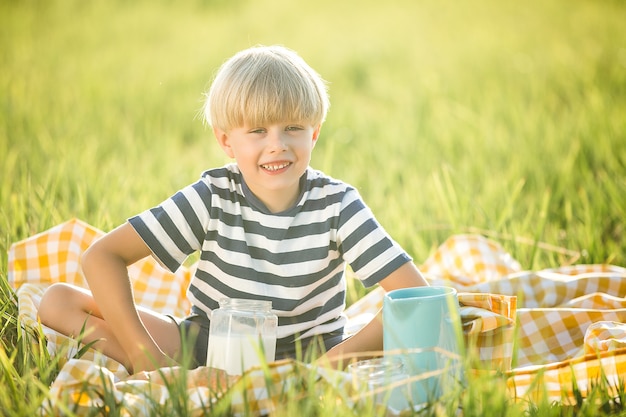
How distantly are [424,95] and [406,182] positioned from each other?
4.51 feet

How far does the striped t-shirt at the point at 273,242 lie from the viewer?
1.80 meters

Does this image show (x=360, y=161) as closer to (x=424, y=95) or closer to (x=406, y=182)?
(x=406, y=182)

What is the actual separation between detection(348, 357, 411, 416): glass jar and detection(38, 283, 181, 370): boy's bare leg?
1.72 ft

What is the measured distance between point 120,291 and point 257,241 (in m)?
0.32

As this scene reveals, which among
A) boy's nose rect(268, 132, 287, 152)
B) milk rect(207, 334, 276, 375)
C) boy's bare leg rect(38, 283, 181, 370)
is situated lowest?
milk rect(207, 334, 276, 375)

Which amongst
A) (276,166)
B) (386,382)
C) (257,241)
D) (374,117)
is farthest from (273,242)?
(374,117)

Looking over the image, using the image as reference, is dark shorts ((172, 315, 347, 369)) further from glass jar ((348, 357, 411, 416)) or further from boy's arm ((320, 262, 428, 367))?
glass jar ((348, 357, 411, 416))

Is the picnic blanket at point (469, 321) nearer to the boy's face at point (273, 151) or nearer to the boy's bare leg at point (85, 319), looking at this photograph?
the boy's bare leg at point (85, 319)

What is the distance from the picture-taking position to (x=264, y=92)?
5.74 feet

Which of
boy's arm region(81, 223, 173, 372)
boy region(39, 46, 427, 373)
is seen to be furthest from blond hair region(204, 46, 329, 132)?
boy's arm region(81, 223, 173, 372)

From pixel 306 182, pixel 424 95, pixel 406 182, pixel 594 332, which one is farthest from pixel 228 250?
pixel 424 95

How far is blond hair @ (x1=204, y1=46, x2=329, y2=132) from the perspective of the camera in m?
1.75

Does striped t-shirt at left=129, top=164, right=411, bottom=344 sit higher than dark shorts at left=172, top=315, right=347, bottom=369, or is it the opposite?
striped t-shirt at left=129, top=164, right=411, bottom=344

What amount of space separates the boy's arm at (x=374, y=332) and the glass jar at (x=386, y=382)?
232 mm
